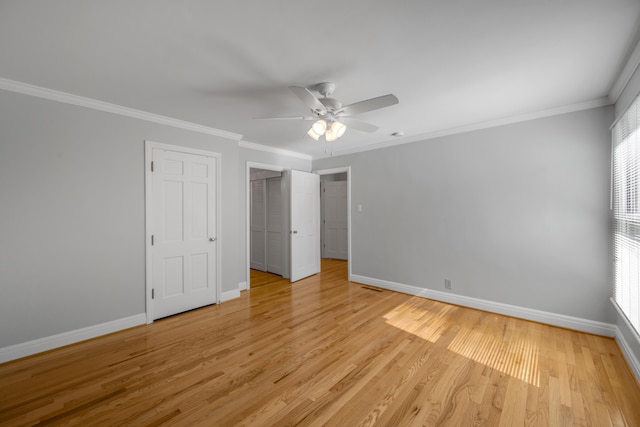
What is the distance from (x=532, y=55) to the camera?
200cm

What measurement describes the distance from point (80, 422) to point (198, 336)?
1.19m

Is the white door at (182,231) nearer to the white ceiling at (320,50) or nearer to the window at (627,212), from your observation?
the white ceiling at (320,50)

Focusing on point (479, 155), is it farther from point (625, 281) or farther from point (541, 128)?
point (625, 281)

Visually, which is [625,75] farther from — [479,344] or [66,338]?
[66,338]

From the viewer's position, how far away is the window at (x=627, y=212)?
2.07 m

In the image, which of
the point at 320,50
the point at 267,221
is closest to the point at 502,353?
the point at 320,50

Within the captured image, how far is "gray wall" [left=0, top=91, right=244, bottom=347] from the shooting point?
2.42 metres

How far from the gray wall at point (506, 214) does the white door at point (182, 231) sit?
277 cm

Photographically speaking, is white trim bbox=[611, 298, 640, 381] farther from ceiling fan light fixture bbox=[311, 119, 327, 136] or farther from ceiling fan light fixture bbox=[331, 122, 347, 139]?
ceiling fan light fixture bbox=[311, 119, 327, 136]

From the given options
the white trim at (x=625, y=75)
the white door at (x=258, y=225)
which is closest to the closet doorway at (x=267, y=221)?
the white door at (x=258, y=225)

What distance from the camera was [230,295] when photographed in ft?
13.3

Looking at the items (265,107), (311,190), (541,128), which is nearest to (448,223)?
(541,128)

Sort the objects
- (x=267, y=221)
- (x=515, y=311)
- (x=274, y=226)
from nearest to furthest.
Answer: (x=515, y=311), (x=274, y=226), (x=267, y=221)

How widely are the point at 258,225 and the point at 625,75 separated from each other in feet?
19.0
